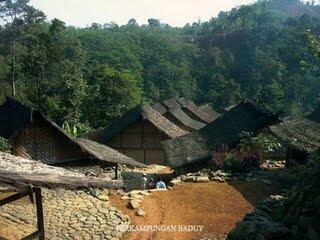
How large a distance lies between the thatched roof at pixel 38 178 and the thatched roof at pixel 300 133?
1068cm

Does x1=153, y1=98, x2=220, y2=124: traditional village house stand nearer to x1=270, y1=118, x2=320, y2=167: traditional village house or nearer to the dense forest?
the dense forest

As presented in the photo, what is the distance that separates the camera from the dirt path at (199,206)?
1184cm

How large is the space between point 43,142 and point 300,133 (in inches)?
428

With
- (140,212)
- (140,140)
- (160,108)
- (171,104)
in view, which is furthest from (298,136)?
(171,104)

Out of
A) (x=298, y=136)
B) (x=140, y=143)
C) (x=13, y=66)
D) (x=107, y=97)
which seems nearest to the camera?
(x=298, y=136)

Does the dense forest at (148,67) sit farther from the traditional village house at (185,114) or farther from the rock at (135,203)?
the rock at (135,203)

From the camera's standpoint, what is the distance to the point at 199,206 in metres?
13.5

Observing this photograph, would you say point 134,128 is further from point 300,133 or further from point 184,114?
point 300,133

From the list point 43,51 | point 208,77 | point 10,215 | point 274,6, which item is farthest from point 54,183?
point 274,6

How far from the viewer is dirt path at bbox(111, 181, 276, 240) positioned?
466 inches

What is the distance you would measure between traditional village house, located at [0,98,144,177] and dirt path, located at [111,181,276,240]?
388cm

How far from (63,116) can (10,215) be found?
24235 millimetres

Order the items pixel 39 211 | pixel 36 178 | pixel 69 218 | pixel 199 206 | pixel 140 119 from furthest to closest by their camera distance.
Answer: pixel 140 119 < pixel 199 206 < pixel 69 218 < pixel 39 211 < pixel 36 178

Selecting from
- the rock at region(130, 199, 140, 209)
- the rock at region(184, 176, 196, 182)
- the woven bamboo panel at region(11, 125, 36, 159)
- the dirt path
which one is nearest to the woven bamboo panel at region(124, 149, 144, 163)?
the woven bamboo panel at region(11, 125, 36, 159)
